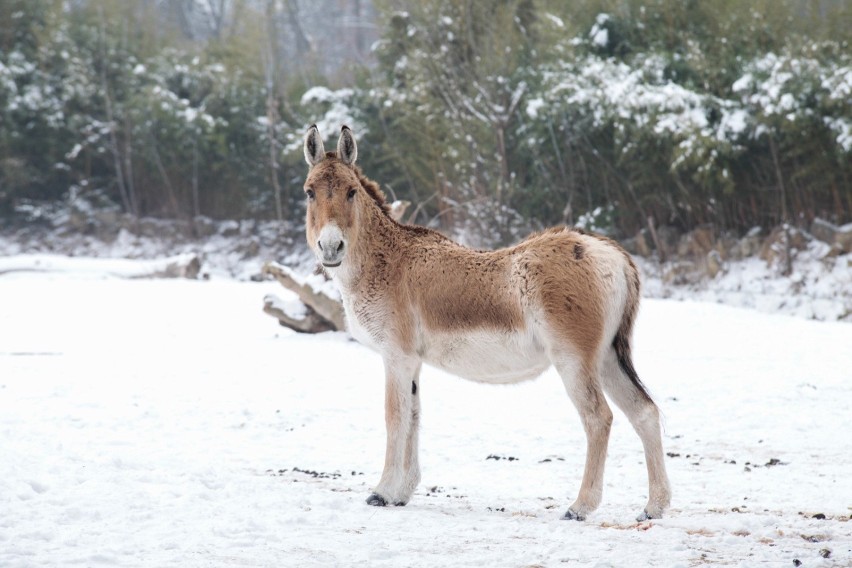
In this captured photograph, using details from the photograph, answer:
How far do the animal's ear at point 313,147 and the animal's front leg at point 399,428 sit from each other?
1355 mm

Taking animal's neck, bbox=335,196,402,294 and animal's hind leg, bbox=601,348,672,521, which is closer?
animal's hind leg, bbox=601,348,672,521

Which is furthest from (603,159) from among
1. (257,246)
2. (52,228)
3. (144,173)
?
(52,228)

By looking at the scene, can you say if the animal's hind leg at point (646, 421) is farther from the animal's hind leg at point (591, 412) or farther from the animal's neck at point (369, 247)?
the animal's neck at point (369, 247)

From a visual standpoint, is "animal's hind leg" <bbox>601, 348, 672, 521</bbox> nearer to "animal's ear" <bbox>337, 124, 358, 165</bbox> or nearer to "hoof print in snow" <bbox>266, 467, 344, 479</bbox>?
"animal's ear" <bbox>337, 124, 358, 165</bbox>

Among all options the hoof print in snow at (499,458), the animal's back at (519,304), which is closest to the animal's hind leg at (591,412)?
the animal's back at (519,304)

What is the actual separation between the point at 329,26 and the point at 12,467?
48238mm

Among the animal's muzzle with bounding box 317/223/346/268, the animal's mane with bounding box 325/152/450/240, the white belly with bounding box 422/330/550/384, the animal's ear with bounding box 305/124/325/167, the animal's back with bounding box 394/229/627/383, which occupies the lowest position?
the white belly with bounding box 422/330/550/384

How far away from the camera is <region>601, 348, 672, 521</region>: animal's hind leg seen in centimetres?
508

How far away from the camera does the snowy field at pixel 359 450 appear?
419 centimetres

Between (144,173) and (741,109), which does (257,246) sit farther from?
(741,109)

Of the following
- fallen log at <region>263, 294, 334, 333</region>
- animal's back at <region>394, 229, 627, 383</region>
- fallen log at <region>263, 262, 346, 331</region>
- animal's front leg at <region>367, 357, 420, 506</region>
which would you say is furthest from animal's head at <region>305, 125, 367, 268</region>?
fallen log at <region>263, 294, 334, 333</region>

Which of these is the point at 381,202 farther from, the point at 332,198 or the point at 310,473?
the point at 310,473

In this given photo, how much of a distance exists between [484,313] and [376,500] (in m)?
1.28

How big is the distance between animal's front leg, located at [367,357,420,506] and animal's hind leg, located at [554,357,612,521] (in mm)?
977
